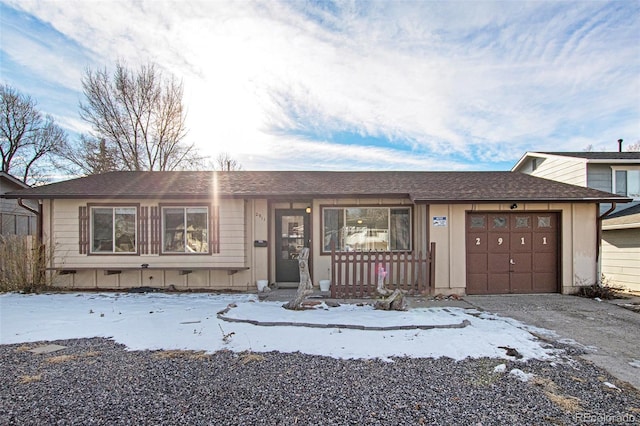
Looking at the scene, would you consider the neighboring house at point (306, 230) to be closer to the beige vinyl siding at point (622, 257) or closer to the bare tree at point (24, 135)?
the beige vinyl siding at point (622, 257)

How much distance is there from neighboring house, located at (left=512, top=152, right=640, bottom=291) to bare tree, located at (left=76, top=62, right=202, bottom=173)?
18086 mm

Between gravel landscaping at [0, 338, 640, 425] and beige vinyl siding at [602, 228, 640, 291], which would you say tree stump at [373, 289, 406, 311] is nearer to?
gravel landscaping at [0, 338, 640, 425]

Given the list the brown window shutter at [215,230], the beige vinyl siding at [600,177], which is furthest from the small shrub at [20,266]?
the beige vinyl siding at [600,177]

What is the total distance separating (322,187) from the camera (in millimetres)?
8969

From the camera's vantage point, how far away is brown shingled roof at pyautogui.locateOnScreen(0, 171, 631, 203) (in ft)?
26.3

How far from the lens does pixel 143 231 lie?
8492 mm

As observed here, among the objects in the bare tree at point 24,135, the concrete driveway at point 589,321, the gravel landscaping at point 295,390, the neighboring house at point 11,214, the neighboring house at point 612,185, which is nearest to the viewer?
the gravel landscaping at point 295,390

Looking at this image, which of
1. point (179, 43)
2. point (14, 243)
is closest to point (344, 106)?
point (179, 43)

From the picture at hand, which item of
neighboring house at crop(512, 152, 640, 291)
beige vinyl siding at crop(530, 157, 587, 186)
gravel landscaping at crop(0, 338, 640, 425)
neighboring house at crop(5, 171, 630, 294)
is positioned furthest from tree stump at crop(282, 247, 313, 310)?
beige vinyl siding at crop(530, 157, 587, 186)

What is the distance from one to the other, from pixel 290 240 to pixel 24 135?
78.6ft

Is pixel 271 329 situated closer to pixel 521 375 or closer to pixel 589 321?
pixel 521 375

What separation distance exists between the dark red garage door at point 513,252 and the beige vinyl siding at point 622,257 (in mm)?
3095

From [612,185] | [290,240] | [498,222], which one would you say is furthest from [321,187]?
[612,185]

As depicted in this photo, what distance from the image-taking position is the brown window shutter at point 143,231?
27.7 ft
